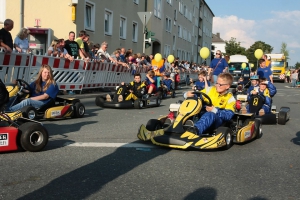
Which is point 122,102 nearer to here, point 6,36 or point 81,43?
point 6,36

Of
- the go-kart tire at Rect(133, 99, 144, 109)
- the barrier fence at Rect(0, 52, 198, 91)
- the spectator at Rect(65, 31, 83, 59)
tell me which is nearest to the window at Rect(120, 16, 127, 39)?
the barrier fence at Rect(0, 52, 198, 91)

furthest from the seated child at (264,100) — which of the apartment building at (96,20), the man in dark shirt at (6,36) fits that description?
the apartment building at (96,20)

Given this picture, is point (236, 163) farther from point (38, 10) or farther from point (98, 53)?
point (38, 10)

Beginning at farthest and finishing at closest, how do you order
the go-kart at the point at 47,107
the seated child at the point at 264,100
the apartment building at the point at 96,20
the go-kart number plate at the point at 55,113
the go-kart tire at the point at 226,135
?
1. the apartment building at the point at 96,20
2. the seated child at the point at 264,100
3. the go-kart number plate at the point at 55,113
4. the go-kart at the point at 47,107
5. the go-kart tire at the point at 226,135

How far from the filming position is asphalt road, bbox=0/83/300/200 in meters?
3.70

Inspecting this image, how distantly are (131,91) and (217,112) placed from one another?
17.8 ft

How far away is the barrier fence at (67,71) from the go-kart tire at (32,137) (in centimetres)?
579

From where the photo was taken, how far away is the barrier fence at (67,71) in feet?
35.4

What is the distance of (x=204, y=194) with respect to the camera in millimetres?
3715

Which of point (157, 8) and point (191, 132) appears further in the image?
point (157, 8)

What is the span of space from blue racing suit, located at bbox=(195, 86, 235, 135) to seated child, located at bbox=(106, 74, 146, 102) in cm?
462

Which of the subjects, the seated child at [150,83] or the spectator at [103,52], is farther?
the spectator at [103,52]

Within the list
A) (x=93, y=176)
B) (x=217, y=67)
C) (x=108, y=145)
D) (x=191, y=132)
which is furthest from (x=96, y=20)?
(x=93, y=176)

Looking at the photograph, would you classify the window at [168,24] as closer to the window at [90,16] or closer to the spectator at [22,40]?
the window at [90,16]
